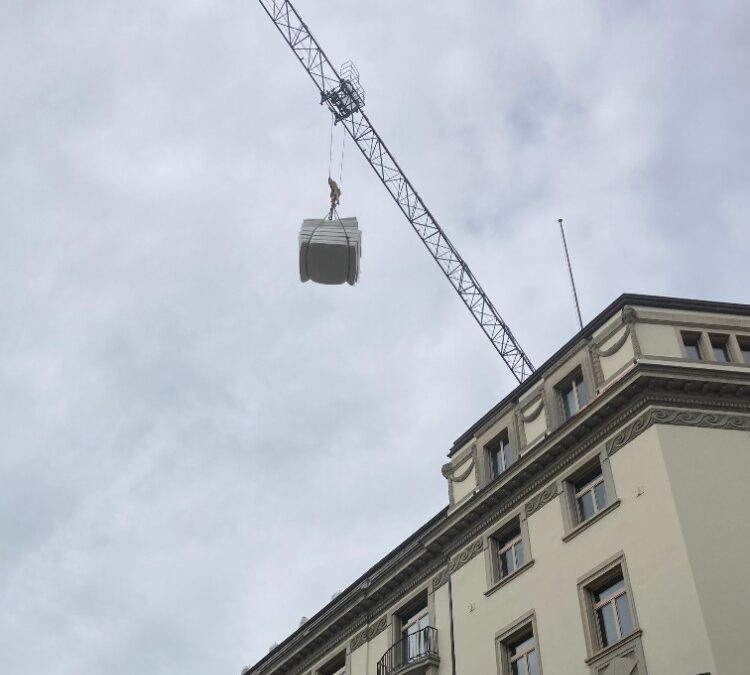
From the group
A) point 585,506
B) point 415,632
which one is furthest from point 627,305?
point 415,632

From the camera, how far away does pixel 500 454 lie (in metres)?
36.5

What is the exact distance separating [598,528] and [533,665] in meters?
4.24

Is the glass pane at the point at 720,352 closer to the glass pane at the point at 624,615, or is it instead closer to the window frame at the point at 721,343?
the window frame at the point at 721,343

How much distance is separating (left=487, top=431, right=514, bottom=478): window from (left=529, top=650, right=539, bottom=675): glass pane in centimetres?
700

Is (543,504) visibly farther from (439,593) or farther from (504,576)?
(439,593)

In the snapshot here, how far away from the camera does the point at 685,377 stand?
30953mm

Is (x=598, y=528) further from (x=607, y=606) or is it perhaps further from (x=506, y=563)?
(x=506, y=563)

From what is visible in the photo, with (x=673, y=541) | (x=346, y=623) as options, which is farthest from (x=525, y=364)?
(x=673, y=541)

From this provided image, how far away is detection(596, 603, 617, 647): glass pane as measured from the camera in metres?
27.8

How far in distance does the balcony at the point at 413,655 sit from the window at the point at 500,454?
18.8 ft

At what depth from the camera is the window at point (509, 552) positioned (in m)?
→ 32.9

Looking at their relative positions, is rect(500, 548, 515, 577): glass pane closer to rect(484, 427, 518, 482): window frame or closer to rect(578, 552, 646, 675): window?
rect(484, 427, 518, 482): window frame

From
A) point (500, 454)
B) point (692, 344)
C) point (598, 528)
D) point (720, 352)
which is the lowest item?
point (598, 528)

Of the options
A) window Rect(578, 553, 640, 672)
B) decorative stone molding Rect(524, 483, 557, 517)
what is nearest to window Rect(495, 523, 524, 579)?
decorative stone molding Rect(524, 483, 557, 517)
